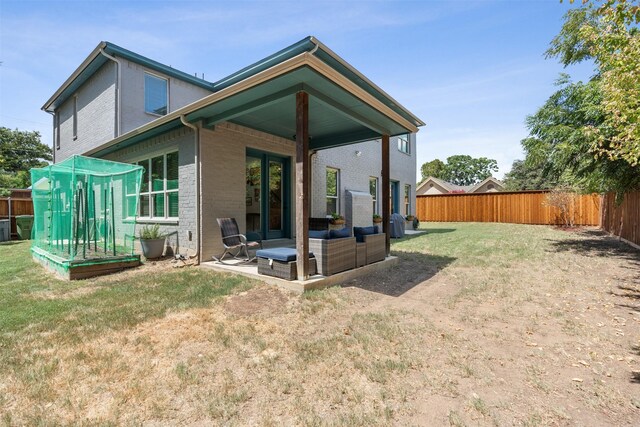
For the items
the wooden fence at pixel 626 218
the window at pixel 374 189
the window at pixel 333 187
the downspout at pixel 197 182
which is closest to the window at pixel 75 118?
the downspout at pixel 197 182

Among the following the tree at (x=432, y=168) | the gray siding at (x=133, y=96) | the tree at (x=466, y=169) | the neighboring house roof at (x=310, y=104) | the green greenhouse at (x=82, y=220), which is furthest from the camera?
the tree at (x=466, y=169)

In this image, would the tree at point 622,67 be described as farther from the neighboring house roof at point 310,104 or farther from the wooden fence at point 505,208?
the wooden fence at point 505,208

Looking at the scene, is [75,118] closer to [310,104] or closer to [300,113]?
[310,104]

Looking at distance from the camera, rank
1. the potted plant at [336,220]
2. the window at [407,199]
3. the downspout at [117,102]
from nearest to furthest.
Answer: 1. the downspout at [117,102]
2. the potted plant at [336,220]
3. the window at [407,199]

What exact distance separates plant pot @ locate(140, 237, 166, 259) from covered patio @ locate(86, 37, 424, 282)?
1378 millimetres

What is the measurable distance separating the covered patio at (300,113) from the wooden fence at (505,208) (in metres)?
15.4

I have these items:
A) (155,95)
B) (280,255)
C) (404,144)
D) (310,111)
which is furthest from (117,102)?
(404,144)

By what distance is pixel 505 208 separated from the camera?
1939 cm

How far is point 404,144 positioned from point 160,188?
37.5ft

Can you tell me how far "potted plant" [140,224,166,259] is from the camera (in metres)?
6.82

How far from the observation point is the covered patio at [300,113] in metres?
4.52

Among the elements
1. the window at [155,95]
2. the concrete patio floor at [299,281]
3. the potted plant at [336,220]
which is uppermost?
the window at [155,95]

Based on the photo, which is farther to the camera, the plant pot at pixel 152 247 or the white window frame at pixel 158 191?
the white window frame at pixel 158 191

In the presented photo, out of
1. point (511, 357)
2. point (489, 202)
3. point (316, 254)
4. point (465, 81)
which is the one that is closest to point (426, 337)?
point (511, 357)
